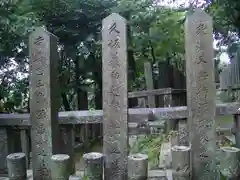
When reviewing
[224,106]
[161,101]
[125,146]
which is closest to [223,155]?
[224,106]

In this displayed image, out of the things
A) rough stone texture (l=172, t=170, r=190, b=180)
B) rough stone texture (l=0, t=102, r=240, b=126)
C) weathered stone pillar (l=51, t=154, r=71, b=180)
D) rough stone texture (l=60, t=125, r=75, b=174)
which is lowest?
rough stone texture (l=172, t=170, r=190, b=180)

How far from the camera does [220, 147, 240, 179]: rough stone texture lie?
254 cm

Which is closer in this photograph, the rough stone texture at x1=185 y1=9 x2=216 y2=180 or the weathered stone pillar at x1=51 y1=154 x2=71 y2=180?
the weathered stone pillar at x1=51 y1=154 x2=71 y2=180

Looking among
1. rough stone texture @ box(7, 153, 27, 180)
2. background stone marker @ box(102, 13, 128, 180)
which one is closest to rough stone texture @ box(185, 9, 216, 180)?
background stone marker @ box(102, 13, 128, 180)

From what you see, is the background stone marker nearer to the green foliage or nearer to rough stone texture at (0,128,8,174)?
the green foliage

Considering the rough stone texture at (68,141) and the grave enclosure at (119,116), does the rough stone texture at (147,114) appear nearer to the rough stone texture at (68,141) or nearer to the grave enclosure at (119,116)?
the grave enclosure at (119,116)

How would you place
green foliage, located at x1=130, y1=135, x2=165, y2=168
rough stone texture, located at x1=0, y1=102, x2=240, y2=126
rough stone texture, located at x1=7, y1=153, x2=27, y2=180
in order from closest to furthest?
rough stone texture, located at x1=7, y1=153, x2=27, y2=180, rough stone texture, located at x1=0, y1=102, x2=240, y2=126, green foliage, located at x1=130, y1=135, x2=165, y2=168

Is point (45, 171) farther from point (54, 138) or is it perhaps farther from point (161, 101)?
point (161, 101)

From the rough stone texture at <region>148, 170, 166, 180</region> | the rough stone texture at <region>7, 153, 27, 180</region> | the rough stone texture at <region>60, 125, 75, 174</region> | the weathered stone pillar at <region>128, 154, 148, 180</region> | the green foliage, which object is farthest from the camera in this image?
the green foliage

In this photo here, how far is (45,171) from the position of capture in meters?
2.82

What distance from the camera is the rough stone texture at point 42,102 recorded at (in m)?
2.79

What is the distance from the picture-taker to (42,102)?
2.80 m

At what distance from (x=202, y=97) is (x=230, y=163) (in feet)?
2.29

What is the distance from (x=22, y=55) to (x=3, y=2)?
62.6 inches
